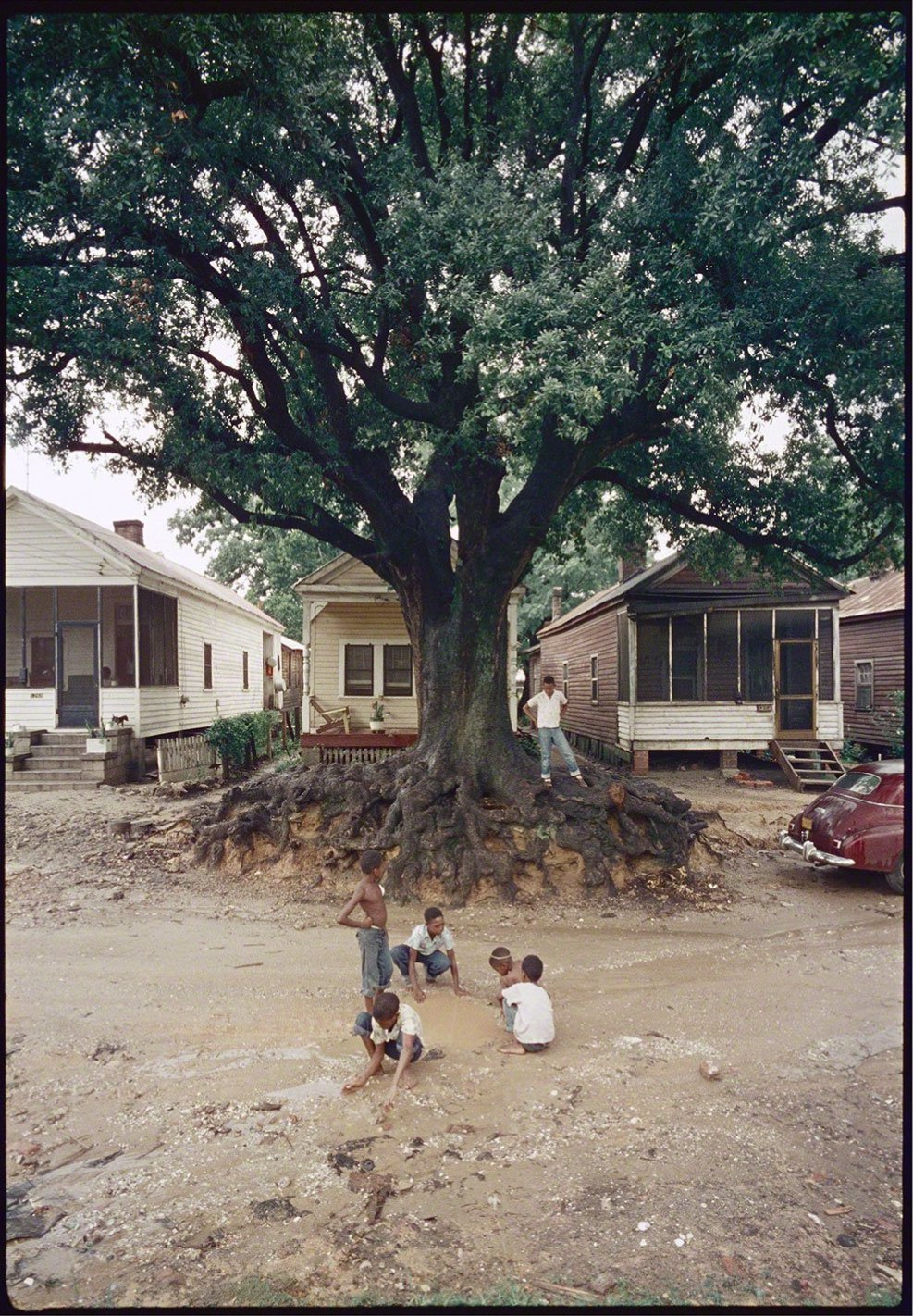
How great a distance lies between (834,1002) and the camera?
6.94 m

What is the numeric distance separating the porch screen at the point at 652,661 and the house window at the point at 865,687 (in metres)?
7.58

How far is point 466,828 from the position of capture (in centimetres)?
1060

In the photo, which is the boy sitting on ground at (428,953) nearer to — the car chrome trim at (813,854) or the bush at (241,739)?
the car chrome trim at (813,854)

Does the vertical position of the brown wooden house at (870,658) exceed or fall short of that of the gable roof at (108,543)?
it falls short

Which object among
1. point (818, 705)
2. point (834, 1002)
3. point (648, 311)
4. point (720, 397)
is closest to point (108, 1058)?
point (834, 1002)

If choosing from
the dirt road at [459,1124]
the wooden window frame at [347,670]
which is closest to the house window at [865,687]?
the wooden window frame at [347,670]

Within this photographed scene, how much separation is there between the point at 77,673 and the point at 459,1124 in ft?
61.6

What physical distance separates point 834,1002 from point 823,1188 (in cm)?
292

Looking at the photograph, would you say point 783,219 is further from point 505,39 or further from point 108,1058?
point 108,1058

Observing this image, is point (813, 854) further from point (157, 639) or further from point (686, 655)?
point (157, 639)

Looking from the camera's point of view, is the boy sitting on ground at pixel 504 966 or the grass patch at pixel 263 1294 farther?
the boy sitting on ground at pixel 504 966

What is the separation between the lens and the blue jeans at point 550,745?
12.0 metres

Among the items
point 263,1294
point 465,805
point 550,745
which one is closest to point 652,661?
point 550,745

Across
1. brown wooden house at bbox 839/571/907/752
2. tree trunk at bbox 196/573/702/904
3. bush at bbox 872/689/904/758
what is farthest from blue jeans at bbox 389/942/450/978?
brown wooden house at bbox 839/571/907/752
